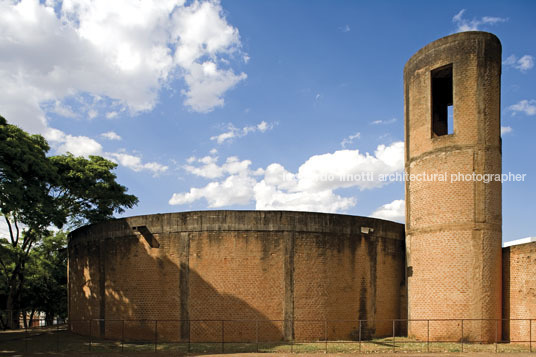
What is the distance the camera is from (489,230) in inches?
839

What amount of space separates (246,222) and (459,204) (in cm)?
1033

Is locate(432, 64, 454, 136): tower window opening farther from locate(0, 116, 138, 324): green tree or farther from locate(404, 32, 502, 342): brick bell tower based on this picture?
locate(0, 116, 138, 324): green tree

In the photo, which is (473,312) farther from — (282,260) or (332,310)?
(282,260)

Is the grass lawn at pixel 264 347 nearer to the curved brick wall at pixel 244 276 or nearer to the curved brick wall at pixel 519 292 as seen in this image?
the curved brick wall at pixel 519 292

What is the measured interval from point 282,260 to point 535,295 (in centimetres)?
1144

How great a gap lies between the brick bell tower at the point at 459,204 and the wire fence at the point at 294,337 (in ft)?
0.44

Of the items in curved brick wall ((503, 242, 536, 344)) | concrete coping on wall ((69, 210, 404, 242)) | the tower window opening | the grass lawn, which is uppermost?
the tower window opening

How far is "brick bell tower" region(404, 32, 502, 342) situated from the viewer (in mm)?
20906

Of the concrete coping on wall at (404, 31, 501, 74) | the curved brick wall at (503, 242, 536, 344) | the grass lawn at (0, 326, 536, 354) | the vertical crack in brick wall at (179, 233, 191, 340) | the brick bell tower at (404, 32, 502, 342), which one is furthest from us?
the concrete coping on wall at (404, 31, 501, 74)

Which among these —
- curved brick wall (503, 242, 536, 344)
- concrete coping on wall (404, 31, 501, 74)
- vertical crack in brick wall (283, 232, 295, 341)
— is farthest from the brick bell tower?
vertical crack in brick wall (283, 232, 295, 341)

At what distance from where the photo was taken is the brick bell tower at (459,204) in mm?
20906

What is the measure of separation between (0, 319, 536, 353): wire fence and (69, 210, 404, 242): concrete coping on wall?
434 cm

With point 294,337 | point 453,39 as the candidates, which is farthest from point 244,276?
point 453,39

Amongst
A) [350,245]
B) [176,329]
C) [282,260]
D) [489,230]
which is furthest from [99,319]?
[489,230]
